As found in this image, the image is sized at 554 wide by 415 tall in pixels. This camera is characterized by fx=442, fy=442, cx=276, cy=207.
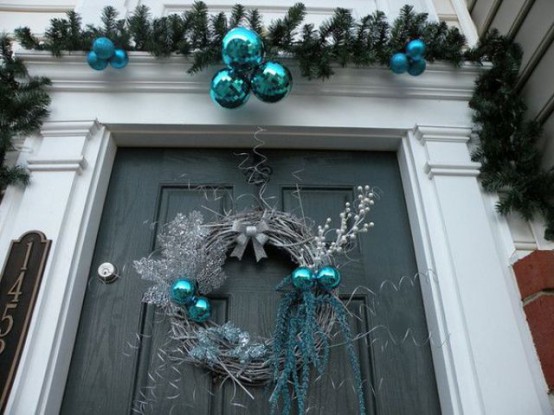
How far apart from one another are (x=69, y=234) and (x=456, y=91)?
1615 mm

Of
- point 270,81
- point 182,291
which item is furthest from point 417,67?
point 182,291

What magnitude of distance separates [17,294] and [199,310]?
0.58 metres

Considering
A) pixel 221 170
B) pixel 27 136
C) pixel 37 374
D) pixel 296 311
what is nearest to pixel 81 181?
pixel 27 136

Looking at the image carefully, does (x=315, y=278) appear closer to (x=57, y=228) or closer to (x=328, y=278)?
(x=328, y=278)

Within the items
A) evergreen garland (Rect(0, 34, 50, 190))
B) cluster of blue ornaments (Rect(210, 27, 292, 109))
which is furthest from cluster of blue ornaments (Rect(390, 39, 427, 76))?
evergreen garland (Rect(0, 34, 50, 190))

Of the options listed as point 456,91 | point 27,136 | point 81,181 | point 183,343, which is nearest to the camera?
point 183,343

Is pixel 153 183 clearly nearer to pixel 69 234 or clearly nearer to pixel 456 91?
pixel 69 234

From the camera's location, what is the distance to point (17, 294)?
55.4 inches

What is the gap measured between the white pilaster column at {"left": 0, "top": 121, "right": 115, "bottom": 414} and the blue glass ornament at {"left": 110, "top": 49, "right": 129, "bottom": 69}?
249mm

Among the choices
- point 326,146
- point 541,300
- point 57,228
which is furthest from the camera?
point 326,146

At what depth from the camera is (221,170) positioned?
6.04 ft

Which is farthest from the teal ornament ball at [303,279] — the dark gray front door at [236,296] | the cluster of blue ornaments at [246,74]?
the cluster of blue ornaments at [246,74]

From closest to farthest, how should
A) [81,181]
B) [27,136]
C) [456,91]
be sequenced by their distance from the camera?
[81,181] → [27,136] → [456,91]

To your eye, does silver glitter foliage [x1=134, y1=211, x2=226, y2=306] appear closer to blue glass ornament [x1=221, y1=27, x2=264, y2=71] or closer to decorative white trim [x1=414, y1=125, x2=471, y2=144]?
blue glass ornament [x1=221, y1=27, x2=264, y2=71]
